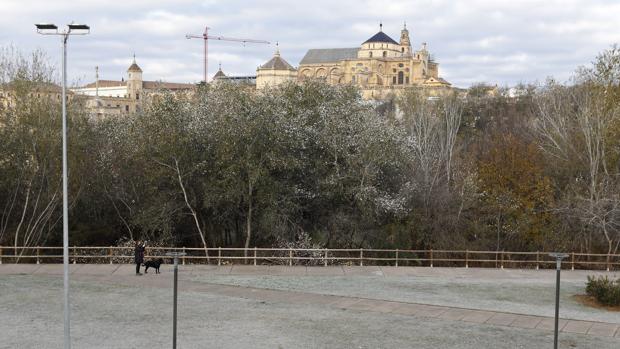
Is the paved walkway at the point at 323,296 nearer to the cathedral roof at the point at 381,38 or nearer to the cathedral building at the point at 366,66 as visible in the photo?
the cathedral building at the point at 366,66

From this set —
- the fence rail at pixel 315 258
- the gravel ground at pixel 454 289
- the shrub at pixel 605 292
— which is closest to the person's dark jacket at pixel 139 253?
the gravel ground at pixel 454 289

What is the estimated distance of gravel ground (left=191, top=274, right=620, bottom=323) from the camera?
20172mm

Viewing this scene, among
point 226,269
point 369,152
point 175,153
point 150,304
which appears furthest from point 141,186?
point 150,304

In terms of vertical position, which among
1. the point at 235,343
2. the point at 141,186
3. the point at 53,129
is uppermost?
the point at 53,129

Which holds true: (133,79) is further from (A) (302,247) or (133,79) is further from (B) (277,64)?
(A) (302,247)

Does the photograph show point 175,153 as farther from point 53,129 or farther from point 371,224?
point 371,224

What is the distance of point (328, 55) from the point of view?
604 ft

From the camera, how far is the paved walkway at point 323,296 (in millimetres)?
18203

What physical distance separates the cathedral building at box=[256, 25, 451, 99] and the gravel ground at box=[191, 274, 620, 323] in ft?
430

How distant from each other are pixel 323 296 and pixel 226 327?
16.1ft

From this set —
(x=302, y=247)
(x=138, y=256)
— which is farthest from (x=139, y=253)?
(x=302, y=247)

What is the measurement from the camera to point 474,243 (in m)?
34.1

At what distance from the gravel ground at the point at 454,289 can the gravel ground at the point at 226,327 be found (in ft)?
8.01

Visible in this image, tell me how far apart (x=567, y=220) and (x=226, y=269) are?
17.9 m
